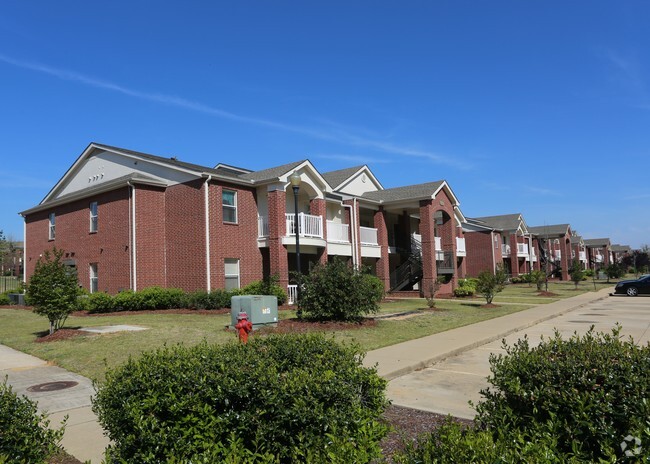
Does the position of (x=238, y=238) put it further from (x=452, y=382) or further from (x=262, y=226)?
(x=452, y=382)

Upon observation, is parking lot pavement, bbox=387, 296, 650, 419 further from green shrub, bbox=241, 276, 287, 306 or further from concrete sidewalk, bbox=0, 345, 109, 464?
green shrub, bbox=241, 276, 287, 306

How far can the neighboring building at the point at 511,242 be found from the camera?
48375mm

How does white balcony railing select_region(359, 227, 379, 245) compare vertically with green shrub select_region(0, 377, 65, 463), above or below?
above

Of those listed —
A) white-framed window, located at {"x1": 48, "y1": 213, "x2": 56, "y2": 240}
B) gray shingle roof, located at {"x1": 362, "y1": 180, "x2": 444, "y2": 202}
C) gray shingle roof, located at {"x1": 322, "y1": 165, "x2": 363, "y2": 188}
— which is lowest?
white-framed window, located at {"x1": 48, "y1": 213, "x2": 56, "y2": 240}

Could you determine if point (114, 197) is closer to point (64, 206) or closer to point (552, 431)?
point (64, 206)

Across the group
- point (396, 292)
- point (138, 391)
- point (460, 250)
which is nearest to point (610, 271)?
point (460, 250)

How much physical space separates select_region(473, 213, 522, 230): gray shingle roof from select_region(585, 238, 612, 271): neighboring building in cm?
4307

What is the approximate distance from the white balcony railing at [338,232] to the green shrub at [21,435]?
896 inches

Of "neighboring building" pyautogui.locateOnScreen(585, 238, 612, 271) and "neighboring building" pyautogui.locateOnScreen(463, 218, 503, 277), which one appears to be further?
"neighboring building" pyautogui.locateOnScreen(585, 238, 612, 271)

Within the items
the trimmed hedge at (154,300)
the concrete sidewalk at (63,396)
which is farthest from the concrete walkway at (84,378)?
the trimmed hedge at (154,300)

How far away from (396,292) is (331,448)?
28.7m

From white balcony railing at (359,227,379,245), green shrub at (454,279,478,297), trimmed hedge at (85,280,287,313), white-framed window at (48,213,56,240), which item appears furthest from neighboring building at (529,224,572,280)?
white-framed window at (48,213,56,240)

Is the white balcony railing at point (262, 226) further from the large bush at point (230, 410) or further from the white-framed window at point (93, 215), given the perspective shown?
the large bush at point (230, 410)

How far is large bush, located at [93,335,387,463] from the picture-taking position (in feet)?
11.5
